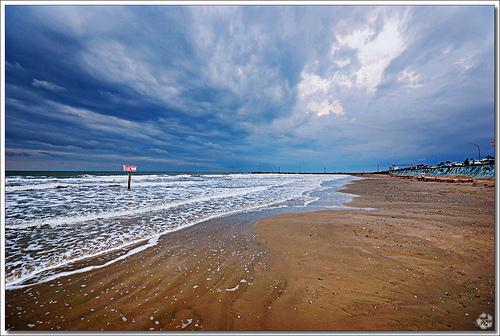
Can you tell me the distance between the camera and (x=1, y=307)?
8.82ft

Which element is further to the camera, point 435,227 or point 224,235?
point 435,227

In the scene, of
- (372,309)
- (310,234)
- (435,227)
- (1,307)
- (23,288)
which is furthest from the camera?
(435,227)

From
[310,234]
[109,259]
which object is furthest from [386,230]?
[109,259]

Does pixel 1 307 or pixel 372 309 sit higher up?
pixel 1 307

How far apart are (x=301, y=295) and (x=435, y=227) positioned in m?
6.73

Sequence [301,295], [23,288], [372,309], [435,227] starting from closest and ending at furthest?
[372,309]
[301,295]
[23,288]
[435,227]

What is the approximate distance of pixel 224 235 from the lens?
6.66 meters

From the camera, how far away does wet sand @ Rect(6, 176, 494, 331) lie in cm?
278

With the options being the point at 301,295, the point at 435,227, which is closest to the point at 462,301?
the point at 301,295

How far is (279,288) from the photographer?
353cm

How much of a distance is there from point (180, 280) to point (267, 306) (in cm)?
174

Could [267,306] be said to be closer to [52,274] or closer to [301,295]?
[301,295]

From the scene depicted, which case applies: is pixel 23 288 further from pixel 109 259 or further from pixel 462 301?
pixel 462 301

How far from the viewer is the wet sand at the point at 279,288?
278 cm
